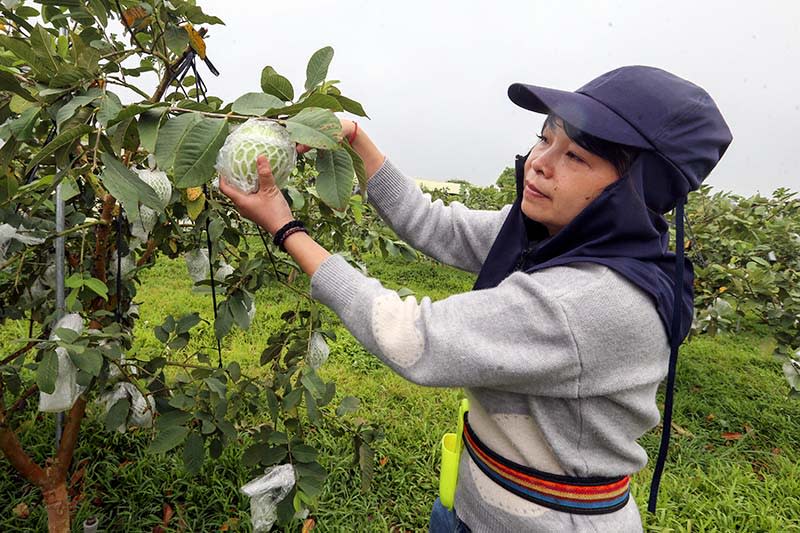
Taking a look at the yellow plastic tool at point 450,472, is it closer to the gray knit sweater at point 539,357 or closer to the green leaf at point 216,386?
the gray knit sweater at point 539,357

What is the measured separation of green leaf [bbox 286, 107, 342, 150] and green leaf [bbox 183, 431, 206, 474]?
2.46 ft

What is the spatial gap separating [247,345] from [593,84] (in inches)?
107

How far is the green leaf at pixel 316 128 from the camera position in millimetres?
603

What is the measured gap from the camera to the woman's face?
Result: 2.71 feet

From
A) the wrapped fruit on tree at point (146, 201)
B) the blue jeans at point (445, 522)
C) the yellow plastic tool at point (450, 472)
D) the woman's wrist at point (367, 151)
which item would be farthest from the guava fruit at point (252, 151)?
the blue jeans at point (445, 522)

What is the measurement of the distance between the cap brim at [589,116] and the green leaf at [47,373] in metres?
0.98

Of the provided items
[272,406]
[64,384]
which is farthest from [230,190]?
[64,384]

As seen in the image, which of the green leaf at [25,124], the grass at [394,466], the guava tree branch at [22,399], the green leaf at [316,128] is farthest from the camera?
the grass at [394,466]

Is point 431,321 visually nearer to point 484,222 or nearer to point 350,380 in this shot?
point 484,222

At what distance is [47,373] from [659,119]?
112 centimetres

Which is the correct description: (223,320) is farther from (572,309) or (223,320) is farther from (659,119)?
(659,119)

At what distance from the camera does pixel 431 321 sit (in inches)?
30.5

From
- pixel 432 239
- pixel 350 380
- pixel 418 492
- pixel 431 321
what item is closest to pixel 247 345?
pixel 350 380

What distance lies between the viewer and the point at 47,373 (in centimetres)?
91
